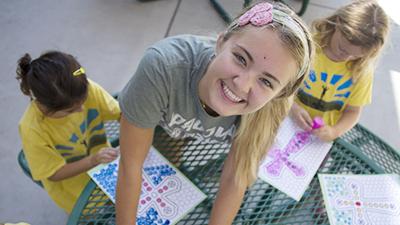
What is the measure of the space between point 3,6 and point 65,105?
178 centimetres

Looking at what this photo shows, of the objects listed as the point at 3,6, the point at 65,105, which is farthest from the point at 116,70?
the point at 65,105

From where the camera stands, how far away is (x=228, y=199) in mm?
1113

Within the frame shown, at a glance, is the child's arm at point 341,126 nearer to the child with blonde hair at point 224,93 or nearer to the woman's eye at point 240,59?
the child with blonde hair at point 224,93

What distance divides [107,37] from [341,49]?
5.21 ft

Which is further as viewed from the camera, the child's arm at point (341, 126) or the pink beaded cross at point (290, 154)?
the child's arm at point (341, 126)

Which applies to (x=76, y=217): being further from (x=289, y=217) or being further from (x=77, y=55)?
(x=77, y=55)

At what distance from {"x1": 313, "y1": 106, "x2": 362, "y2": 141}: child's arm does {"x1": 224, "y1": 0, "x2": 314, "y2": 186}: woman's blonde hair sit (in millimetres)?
325

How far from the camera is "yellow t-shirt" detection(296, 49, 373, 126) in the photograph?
4.93 feet

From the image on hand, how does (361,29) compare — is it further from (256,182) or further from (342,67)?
(256,182)

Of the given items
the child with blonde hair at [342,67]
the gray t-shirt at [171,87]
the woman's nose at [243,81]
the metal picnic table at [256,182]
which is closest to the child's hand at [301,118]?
the child with blonde hair at [342,67]

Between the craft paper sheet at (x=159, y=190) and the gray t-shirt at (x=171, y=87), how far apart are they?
6.8 inches

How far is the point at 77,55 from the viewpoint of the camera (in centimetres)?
238

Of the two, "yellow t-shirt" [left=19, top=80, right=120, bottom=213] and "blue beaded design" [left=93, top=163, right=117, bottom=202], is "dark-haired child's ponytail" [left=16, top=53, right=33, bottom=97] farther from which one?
"blue beaded design" [left=93, top=163, right=117, bottom=202]

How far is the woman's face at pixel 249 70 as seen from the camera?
86 centimetres
